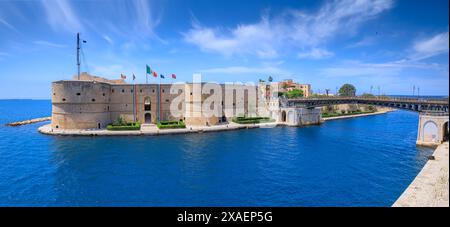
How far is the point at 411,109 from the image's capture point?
1545 inches

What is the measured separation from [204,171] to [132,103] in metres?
34.4

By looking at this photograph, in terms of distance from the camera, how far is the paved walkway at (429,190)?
14297mm

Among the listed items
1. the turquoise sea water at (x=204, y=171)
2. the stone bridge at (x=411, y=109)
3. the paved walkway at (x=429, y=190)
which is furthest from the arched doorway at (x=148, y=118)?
the paved walkway at (x=429, y=190)

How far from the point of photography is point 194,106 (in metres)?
50.1

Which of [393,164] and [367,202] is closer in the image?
[367,202]

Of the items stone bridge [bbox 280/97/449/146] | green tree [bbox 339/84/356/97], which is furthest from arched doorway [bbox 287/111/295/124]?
green tree [bbox 339/84/356/97]

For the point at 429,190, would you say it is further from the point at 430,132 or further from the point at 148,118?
the point at 148,118

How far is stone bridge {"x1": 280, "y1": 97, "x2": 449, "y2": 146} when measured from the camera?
3244cm

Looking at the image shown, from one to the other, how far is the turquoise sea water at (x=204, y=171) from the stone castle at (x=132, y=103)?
793 centimetres

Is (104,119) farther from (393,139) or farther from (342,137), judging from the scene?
(393,139)

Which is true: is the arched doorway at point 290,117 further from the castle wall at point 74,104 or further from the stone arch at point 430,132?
the castle wall at point 74,104
